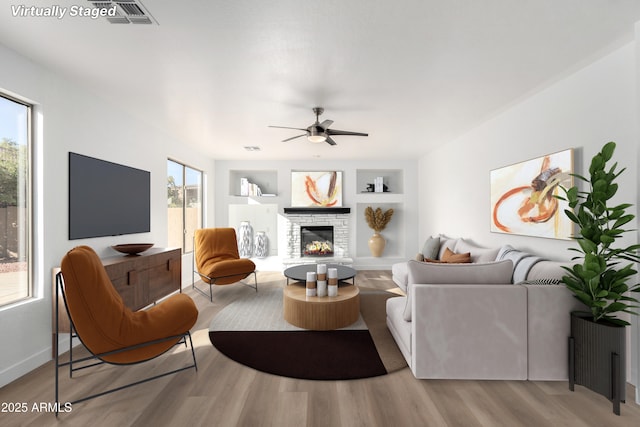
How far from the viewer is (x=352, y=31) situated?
2.07 metres

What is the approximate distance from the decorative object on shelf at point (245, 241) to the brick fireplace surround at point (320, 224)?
0.91 m

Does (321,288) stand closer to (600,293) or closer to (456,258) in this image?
(456,258)

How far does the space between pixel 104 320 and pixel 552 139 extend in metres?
4.16

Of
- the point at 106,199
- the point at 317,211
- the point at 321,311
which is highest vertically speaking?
the point at 106,199

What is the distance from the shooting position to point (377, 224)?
22.3ft

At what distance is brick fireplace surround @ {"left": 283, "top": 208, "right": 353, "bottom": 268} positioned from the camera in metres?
6.77

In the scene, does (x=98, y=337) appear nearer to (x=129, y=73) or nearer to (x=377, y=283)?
(x=129, y=73)

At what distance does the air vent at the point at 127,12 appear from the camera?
1.79m

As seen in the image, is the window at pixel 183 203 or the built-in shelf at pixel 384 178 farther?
the built-in shelf at pixel 384 178

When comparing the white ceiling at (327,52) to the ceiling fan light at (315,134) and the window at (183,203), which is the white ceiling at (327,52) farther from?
the window at (183,203)

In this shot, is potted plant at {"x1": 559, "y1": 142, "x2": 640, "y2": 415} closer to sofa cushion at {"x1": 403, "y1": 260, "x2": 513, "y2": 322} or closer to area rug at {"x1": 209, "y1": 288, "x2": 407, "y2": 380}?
sofa cushion at {"x1": 403, "y1": 260, "x2": 513, "y2": 322}

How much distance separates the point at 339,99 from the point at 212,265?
3.04 metres

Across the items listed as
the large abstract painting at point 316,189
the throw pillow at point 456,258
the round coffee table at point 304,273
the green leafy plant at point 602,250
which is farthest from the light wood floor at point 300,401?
the large abstract painting at point 316,189

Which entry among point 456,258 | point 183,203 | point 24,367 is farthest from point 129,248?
point 456,258
